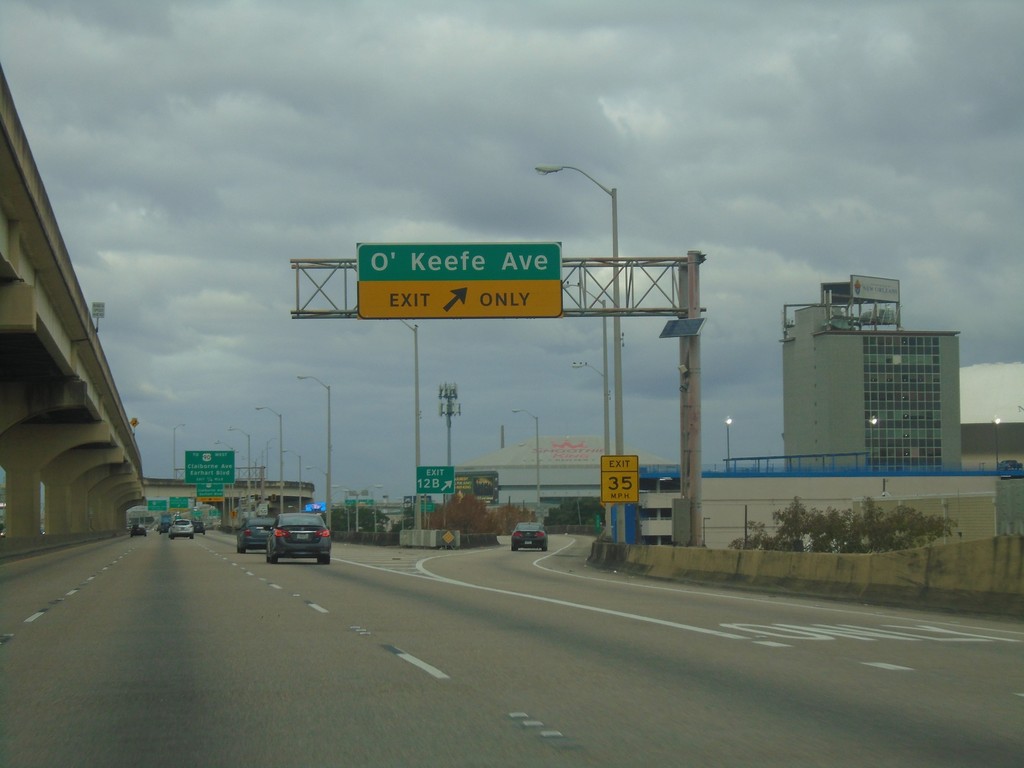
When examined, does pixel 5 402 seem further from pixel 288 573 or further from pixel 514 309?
pixel 514 309

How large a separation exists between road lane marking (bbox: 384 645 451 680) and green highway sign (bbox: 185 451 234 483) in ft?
307

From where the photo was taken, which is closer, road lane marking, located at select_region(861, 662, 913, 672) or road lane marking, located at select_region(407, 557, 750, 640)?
road lane marking, located at select_region(861, 662, 913, 672)

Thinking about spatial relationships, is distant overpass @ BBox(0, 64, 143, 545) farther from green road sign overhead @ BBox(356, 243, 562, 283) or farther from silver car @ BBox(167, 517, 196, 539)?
Answer: green road sign overhead @ BBox(356, 243, 562, 283)

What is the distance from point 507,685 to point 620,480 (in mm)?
23773

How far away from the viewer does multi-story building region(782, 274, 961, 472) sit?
463 feet

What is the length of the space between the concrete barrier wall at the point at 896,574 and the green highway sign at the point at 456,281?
293 inches

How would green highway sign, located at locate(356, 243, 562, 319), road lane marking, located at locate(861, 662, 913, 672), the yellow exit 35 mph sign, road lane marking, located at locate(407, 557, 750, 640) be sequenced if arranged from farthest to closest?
the yellow exit 35 mph sign, green highway sign, located at locate(356, 243, 562, 319), road lane marking, located at locate(407, 557, 750, 640), road lane marking, located at locate(861, 662, 913, 672)

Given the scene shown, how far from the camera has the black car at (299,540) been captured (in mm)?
Answer: 39000

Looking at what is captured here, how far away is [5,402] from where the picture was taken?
153ft

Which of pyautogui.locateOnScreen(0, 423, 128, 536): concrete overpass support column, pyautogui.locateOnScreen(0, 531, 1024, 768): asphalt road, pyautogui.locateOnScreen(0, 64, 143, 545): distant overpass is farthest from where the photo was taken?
pyautogui.locateOnScreen(0, 423, 128, 536): concrete overpass support column

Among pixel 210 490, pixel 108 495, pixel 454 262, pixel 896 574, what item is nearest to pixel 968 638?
pixel 896 574

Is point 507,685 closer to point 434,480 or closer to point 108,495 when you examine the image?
point 434,480

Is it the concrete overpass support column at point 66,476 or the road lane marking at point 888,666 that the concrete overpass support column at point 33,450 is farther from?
the road lane marking at point 888,666

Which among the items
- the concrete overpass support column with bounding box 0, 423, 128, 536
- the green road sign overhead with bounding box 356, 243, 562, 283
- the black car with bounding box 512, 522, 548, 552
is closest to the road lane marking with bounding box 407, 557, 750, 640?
the green road sign overhead with bounding box 356, 243, 562, 283
